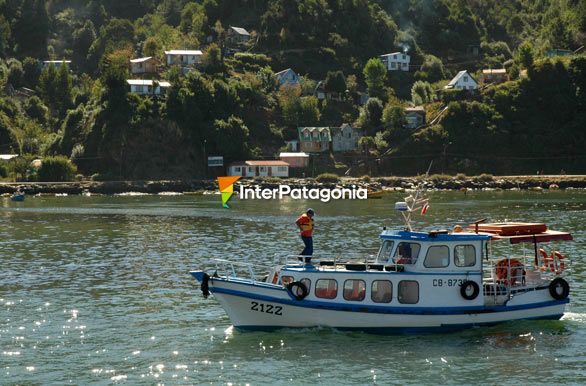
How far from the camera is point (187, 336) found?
1587 inches

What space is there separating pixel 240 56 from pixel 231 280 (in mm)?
156597

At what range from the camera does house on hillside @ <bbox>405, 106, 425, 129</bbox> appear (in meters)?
166

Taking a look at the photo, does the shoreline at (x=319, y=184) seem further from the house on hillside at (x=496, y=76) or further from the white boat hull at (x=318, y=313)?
the white boat hull at (x=318, y=313)

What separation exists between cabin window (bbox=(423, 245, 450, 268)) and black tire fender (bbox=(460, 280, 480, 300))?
3.87ft

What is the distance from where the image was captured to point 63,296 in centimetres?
4994

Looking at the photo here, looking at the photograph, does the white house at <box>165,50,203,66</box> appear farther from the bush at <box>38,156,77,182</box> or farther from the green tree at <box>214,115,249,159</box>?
the bush at <box>38,156,77,182</box>

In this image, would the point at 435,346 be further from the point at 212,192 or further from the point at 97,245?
the point at 212,192

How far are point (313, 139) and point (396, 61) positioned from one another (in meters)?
42.6

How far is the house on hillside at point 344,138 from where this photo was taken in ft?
545

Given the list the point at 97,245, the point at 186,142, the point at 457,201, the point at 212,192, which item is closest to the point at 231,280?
the point at 97,245

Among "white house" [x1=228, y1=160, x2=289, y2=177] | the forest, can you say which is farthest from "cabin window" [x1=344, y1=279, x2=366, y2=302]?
the forest

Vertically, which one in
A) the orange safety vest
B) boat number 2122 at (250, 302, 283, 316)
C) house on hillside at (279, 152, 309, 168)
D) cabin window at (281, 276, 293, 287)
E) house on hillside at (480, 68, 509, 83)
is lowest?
boat number 2122 at (250, 302, 283, 316)

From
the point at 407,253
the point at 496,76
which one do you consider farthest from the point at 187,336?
the point at 496,76

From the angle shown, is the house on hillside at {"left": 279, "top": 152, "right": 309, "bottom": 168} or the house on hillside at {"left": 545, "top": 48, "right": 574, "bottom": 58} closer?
the house on hillside at {"left": 279, "top": 152, "right": 309, "bottom": 168}
